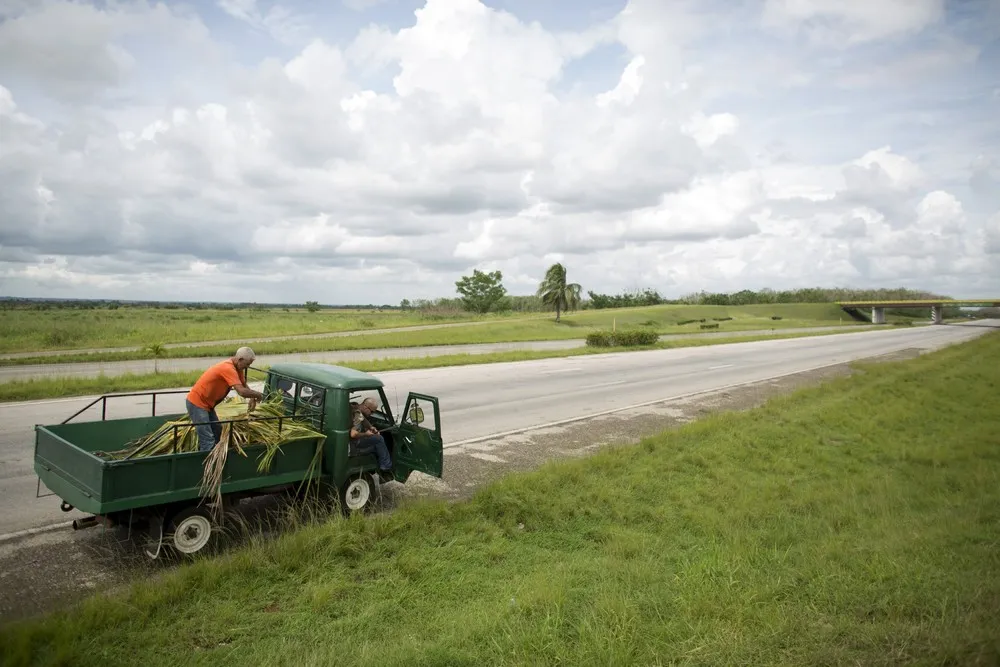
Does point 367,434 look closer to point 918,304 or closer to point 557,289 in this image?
point 557,289

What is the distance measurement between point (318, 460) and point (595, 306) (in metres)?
129

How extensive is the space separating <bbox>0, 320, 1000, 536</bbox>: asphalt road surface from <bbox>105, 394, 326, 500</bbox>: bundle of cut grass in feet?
5.42

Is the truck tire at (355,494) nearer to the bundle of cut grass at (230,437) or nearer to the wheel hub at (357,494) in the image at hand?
the wheel hub at (357,494)

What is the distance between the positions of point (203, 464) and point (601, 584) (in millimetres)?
4364

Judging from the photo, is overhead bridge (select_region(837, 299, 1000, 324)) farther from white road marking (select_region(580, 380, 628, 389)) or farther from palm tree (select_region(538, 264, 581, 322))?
white road marking (select_region(580, 380, 628, 389))

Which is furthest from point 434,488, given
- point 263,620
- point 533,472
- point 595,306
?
point 595,306

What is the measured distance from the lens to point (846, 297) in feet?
522

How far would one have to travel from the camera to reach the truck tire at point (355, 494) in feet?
26.3

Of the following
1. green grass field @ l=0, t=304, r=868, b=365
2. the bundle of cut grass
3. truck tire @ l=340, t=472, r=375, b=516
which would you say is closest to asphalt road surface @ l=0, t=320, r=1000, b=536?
the bundle of cut grass

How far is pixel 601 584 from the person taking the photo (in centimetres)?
590

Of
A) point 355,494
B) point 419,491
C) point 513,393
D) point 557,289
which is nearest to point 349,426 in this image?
point 355,494

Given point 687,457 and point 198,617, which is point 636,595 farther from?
point 687,457

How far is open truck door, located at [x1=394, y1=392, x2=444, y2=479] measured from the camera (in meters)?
8.40

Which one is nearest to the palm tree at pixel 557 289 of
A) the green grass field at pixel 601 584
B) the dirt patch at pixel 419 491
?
the dirt patch at pixel 419 491
